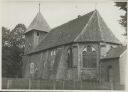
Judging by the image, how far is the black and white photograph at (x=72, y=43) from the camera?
4363mm

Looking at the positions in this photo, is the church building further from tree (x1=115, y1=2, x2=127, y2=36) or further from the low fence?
tree (x1=115, y1=2, x2=127, y2=36)

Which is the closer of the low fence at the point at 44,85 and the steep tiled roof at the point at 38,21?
the low fence at the point at 44,85

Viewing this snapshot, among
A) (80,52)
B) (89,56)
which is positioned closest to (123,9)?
(89,56)

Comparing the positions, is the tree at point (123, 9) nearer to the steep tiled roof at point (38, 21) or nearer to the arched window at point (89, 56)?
the steep tiled roof at point (38, 21)

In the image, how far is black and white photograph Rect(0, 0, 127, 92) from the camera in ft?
14.3

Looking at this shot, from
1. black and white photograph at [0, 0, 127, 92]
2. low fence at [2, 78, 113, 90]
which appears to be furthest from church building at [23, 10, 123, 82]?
low fence at [2, 78, 113, 90]

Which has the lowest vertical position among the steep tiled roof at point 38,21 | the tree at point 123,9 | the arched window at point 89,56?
the arched window at point 89,56

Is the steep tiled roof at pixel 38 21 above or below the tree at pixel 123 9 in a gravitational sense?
above

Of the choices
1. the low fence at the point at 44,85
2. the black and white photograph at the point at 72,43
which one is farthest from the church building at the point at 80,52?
the low fence at the point at 44,85

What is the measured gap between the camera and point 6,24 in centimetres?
436

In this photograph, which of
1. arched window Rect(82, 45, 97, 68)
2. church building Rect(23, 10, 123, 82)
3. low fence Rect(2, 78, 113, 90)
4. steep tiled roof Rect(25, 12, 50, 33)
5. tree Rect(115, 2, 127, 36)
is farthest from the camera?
arched window Rect(82, 45, 97, 68)

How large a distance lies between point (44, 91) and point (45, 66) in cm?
452

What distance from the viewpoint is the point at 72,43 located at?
8438 mm

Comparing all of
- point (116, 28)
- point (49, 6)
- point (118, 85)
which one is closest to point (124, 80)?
point (118, 85)
